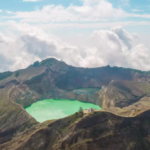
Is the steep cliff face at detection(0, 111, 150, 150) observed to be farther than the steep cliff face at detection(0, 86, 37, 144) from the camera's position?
No

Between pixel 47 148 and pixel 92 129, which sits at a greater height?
pixel 92 129

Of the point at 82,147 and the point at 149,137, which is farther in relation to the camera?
the point at 149,137

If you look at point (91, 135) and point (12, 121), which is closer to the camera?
point (91, 135)

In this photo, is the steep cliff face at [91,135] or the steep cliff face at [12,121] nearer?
the steep cliff face at [91,135]

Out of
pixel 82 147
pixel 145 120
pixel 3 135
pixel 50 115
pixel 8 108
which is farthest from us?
pixel 50 115

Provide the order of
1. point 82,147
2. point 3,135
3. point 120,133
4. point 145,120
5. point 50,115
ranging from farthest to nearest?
point 50,115 → point 3,135 → point 145,120 → point 120,133 → point 82,147

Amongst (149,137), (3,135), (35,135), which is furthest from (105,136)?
(3,135)

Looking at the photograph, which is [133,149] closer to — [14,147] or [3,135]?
[14,147]

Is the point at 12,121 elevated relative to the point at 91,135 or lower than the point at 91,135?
elevated
